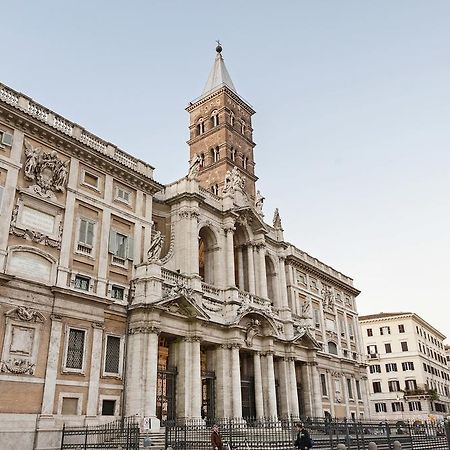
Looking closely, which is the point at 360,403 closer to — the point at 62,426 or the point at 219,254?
the point at 219,254

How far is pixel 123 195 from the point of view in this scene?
28453 millimetres

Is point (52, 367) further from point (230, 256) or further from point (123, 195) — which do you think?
point (230, 256)

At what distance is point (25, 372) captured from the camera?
21.0m

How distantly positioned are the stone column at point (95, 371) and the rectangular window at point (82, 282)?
1.89 m

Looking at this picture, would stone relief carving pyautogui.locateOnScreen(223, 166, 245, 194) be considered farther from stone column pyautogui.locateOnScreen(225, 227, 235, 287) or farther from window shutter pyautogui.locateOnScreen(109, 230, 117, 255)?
window shutter pyautogui.locateOnScreen(109, 230, 117, 255)

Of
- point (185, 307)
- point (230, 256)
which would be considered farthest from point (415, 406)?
point (185, 307)

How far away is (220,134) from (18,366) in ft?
103

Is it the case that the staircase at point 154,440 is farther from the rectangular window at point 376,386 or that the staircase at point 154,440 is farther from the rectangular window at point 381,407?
the rectangular window at point 376,386

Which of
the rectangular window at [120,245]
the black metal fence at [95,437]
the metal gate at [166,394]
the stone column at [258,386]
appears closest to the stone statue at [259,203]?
the stone column at [258,386]

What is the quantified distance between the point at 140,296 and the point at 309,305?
2139 cm

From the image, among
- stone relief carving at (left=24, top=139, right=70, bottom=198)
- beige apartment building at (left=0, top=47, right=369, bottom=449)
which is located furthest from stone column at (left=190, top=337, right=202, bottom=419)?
stone relief carving at (left=24, top=139, right=70, bottom=198)

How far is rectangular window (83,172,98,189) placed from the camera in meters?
26.4

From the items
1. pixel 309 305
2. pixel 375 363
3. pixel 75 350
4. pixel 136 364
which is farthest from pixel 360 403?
pixel 75 350

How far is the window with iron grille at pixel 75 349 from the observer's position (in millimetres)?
22953
